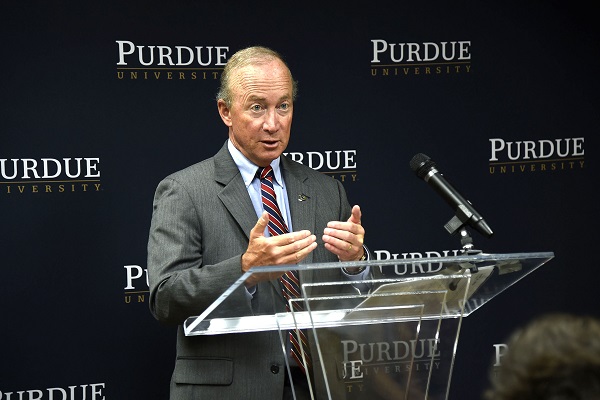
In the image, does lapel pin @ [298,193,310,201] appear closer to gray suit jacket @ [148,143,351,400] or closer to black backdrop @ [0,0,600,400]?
gray suit jacket @ [148,143,351,400]

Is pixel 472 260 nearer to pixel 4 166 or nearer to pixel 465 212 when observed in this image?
pixel 465 212

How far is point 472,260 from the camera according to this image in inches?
86.7

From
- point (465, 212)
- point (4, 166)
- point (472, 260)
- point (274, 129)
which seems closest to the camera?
point (472, 260)

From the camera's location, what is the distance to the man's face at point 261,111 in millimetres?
3189

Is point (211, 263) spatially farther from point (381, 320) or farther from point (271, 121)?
point (381, 320)

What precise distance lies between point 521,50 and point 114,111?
1.98 m

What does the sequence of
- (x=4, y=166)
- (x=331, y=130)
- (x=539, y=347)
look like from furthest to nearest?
(x=331, y=130) → (x=4, y=166) → (x=539, y=347)

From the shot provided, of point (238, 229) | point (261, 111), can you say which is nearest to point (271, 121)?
point (261, 111)

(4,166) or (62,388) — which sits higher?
(4,166)

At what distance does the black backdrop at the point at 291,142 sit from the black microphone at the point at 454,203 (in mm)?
1800

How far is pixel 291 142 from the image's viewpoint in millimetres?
4352

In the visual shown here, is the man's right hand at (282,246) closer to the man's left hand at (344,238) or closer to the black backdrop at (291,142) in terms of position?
the man's left hand at (344,238)

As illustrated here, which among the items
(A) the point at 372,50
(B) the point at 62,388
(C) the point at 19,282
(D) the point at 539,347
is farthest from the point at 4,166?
(D) the point at 539,347

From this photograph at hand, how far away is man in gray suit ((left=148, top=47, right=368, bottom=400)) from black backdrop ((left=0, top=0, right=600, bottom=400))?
0.91 metres
